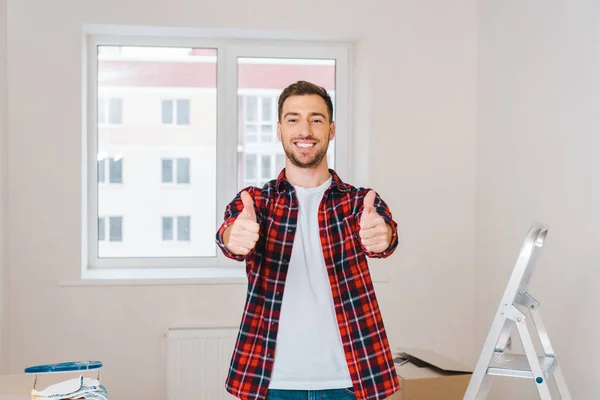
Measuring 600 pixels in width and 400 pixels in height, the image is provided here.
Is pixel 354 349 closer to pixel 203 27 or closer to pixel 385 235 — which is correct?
pixel 385 235

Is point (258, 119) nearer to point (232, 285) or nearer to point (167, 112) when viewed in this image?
point (167, 112)

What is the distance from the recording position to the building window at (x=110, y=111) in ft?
11.2

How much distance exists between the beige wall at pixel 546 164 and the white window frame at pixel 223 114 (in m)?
0.64

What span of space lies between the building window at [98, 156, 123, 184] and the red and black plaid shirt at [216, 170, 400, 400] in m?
Answer: 1.82

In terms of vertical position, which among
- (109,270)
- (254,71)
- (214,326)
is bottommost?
(214,326)

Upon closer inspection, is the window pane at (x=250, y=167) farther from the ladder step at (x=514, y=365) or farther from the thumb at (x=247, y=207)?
the thumb at (x=247, y=207)

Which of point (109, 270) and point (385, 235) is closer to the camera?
point (385, 235)

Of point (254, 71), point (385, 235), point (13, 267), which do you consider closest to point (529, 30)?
point (254, 71)

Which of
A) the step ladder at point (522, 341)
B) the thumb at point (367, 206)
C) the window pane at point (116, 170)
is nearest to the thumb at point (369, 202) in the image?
the thumb at point (367, 206)

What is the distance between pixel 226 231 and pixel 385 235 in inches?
13.9

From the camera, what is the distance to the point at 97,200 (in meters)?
3.40

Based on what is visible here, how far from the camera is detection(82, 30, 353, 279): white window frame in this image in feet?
11.0

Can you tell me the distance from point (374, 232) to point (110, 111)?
2199mm

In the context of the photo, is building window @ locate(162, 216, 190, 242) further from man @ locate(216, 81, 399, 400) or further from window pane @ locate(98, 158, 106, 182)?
man @ locate(216, 81, 399, 400)
